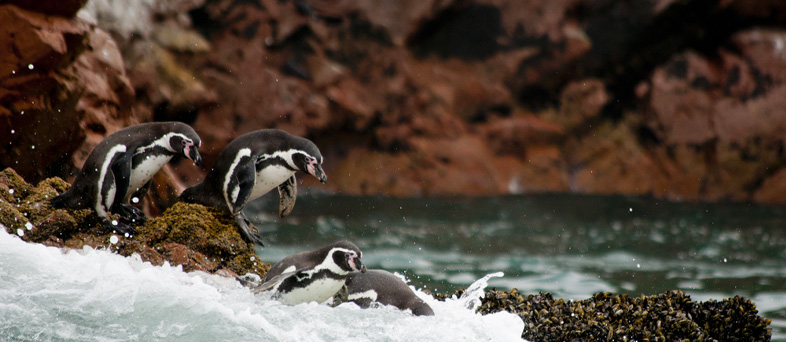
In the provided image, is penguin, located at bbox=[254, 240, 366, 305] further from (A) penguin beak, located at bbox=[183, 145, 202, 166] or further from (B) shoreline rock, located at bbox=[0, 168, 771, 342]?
(A) penguin beak, located at bbox=[183, 145, 202, 166]

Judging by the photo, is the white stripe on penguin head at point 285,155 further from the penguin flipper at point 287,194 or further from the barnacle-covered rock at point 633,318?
the barnacle-covered rock at point 633,318

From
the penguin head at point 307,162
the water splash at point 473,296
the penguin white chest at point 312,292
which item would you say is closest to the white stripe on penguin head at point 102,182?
the penguin head at point 307,162

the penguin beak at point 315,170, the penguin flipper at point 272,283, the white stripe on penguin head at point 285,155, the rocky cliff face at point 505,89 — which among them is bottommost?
the penguin flipper at point 272,283

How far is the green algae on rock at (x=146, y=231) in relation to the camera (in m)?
3.90

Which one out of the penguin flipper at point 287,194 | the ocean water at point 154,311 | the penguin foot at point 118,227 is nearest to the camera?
the ocean water at point 154,311

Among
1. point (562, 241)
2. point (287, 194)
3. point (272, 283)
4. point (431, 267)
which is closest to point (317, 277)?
point (272, 283)

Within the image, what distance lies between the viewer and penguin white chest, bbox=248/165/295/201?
4.18 meters

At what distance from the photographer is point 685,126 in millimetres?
11531

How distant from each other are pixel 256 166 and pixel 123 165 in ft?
2.15

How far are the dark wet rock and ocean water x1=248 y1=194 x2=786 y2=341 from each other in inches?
41.9

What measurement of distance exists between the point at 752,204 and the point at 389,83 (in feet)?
17.7

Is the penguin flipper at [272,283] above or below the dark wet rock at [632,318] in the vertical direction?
below

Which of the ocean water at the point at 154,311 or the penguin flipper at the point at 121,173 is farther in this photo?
the penguin flipper at the point at 121,173

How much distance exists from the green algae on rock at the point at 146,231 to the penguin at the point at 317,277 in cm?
41
